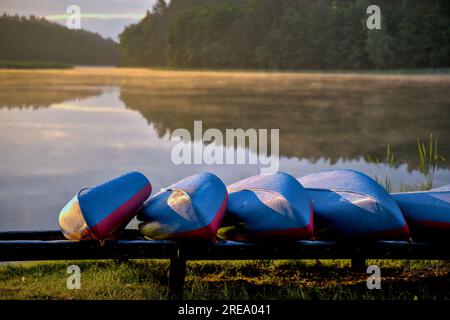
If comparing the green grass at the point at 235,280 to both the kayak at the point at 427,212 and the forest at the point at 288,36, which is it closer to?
the kayak at the point at 427,212

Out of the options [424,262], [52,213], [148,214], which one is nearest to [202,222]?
[148,214]

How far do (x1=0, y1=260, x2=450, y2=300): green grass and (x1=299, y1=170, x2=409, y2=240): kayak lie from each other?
0.31 meters

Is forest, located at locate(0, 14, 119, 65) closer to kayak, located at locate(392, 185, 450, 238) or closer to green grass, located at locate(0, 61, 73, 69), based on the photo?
green grass, located at locate(0, 61, 73, 69)

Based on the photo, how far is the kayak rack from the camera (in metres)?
2.40

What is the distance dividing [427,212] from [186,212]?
1.14 m

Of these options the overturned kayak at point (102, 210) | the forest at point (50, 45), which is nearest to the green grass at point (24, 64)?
the forest at point (50, 45)

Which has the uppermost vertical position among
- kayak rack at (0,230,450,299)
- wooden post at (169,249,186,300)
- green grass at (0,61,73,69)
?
green grass at (0,61,73,69)

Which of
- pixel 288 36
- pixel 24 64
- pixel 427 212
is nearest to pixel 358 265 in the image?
pixel 427 212

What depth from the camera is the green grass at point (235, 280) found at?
2756 mm

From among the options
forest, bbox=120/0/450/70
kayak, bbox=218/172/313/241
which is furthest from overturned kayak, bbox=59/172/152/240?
forest, bbox=120/0/450/70

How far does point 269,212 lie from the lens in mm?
2598

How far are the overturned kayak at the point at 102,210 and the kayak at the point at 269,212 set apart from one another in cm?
44
